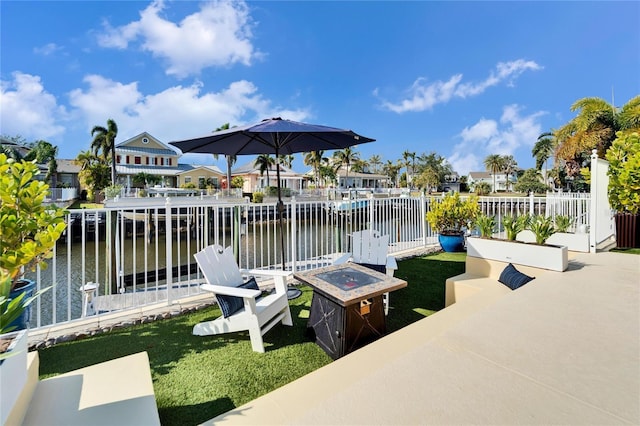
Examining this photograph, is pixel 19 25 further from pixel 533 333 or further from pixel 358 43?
pixel 358 43

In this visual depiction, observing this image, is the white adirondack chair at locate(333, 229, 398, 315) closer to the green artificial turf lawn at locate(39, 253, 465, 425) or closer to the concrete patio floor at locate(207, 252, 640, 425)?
the green artificial turf lawn at locate(39, 253, 465, 425)

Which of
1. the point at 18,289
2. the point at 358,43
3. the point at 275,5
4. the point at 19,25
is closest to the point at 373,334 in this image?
the point at 18,289

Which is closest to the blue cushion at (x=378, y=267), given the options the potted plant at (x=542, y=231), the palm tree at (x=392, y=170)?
the potted plant at (x=542, y=231)

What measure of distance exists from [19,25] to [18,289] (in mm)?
6058

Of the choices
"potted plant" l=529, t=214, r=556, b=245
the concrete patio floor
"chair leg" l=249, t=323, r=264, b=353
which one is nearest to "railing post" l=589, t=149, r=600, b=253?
"potted plant" l=529, t=214, r=556, b=245

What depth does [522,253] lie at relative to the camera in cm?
369

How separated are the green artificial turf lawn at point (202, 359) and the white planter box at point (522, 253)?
1.07 meters

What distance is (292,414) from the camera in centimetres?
146

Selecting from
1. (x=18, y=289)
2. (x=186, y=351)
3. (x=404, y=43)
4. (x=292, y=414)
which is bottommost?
(x=186, y=351)

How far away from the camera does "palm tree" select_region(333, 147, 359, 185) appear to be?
152 feet

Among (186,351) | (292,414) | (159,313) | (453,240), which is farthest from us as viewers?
(453,240)

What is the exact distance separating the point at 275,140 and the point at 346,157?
43.0m

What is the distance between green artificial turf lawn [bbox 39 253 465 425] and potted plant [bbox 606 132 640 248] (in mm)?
4615

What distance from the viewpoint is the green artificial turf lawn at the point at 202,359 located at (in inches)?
79.0
